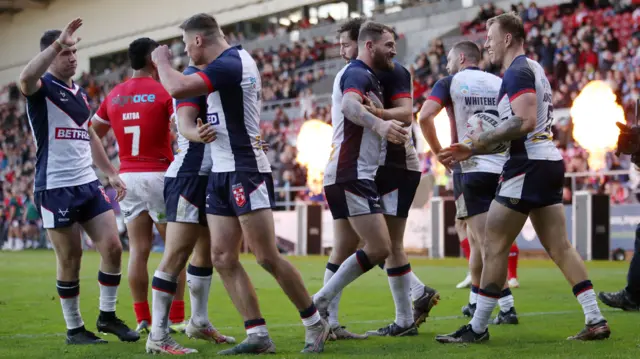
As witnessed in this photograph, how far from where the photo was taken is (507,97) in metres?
6.04

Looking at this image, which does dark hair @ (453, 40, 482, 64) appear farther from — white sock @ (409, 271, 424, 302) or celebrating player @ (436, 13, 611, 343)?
white sock @ (409, 271, 424, 302)

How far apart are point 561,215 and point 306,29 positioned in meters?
32.9

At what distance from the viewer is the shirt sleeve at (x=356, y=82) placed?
6176 mm

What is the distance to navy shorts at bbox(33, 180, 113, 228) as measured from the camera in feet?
21.6

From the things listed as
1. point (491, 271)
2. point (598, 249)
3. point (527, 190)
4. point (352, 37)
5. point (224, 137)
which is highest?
point (352, 37)

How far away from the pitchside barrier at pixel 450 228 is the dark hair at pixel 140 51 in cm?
1202

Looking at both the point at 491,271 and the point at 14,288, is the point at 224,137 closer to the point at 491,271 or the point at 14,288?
the point at 491,271

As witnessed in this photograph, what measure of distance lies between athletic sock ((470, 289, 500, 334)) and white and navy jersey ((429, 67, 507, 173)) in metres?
1.67

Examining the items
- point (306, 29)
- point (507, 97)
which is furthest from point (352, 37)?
point (306, 29)

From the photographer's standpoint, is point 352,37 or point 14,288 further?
point 14,288

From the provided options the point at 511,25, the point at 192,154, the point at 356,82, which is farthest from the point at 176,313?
the point at 511,25

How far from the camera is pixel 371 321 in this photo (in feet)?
26.2

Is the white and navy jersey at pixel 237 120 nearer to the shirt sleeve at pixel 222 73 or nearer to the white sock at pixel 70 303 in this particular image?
the shirt sleeve at pixel 222 73

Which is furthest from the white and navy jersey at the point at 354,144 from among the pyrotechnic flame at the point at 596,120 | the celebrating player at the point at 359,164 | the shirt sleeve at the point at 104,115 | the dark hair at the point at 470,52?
the pyrotechnic flame at the point at 596,120
